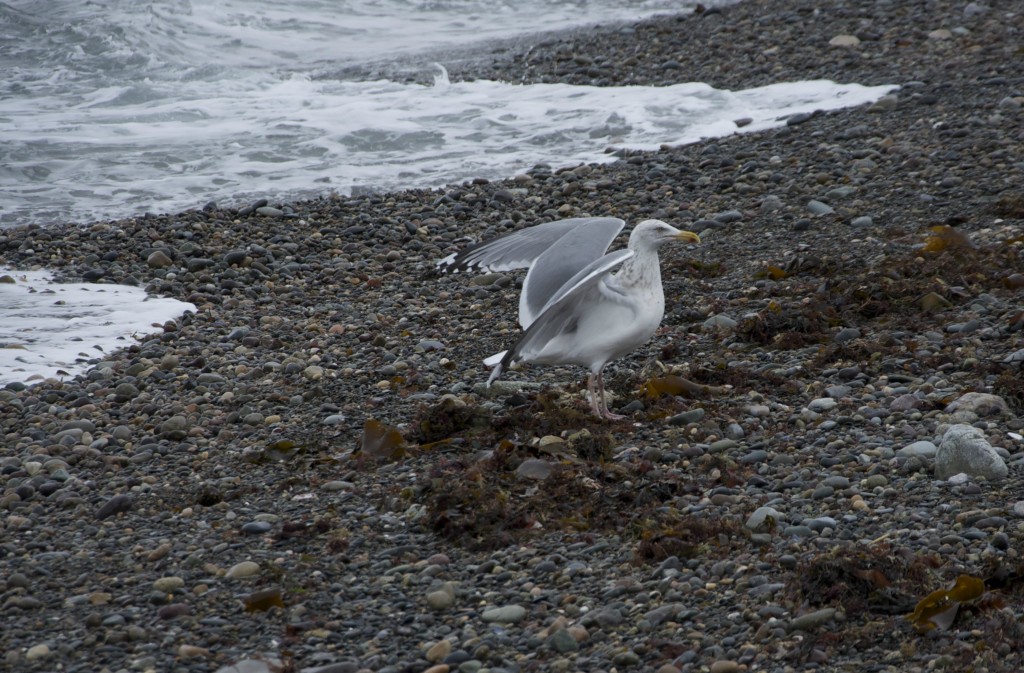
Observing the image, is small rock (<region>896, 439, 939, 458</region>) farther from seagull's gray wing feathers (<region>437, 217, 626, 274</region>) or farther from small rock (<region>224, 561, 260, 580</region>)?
small rock (<region>224, 561, 260, 580</region>)

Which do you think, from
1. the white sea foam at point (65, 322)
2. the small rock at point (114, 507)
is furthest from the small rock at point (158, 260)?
the small rock at point (114, 507)

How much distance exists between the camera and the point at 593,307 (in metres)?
5.43

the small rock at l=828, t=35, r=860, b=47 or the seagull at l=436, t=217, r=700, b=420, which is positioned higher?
the small rock at l=828, t=35, r=860, b=47

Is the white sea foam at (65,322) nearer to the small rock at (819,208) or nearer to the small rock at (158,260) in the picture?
the small rock at (158,260)

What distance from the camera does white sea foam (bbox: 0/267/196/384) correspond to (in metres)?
6.68

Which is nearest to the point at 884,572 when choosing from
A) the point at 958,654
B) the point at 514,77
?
the point at 958,654

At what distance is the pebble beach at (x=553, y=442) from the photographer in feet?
12.1

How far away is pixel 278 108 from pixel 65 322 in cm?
614

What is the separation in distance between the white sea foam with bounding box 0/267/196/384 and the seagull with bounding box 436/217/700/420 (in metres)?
2.54

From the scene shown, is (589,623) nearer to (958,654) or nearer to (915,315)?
(958,654)

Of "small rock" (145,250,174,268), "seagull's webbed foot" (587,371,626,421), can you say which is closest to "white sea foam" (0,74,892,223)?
"small rock" (145,250,174,268)

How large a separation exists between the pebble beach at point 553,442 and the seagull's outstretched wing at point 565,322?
0.26 meters

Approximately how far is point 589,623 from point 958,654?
107 cm

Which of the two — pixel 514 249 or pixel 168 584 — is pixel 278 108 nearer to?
pixel 514 249
